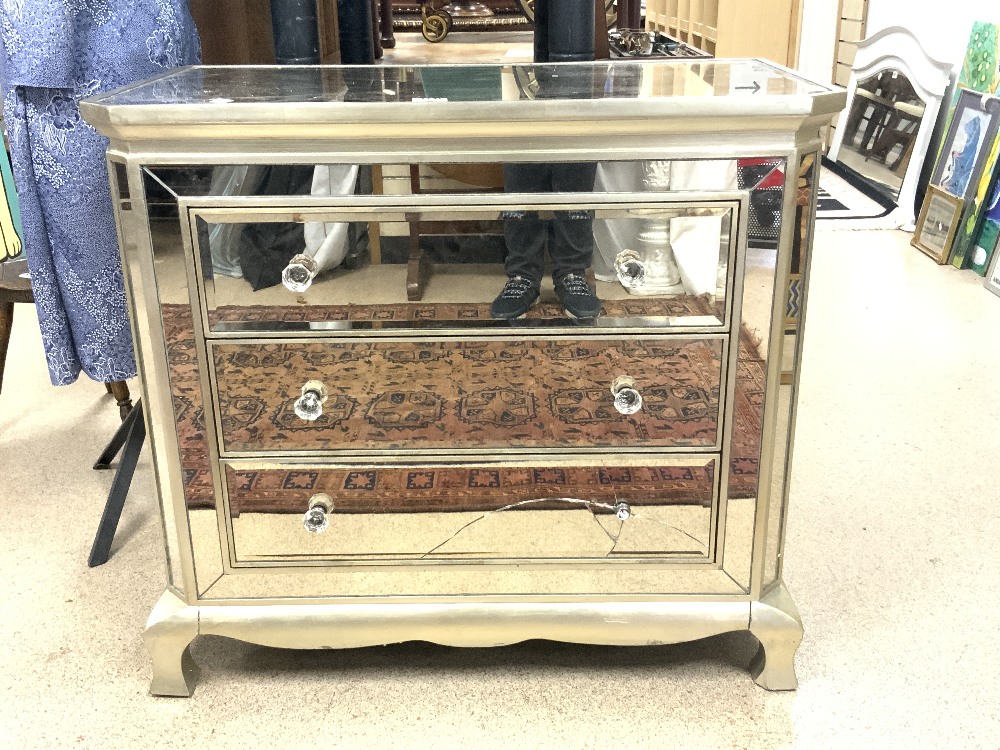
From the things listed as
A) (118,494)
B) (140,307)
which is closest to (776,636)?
(140,307)

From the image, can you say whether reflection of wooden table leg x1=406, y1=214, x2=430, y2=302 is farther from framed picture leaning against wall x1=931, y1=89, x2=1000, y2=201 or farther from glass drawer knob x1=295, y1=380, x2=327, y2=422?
framed picture leaning against wall x1=931, y1=89, x2=1000, y2=201

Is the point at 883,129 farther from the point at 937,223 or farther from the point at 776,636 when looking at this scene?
the point at 776,636

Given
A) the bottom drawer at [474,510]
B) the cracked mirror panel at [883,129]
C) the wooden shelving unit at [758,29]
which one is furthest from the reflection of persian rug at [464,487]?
the wooden shelving unit at [758,29]

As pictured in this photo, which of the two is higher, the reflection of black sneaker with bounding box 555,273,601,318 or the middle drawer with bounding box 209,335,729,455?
the reflection of black sneaker with bounding box 555,273,601,318

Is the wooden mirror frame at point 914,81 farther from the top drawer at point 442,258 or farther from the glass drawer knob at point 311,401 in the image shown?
the glass drawer knob at point 311,401

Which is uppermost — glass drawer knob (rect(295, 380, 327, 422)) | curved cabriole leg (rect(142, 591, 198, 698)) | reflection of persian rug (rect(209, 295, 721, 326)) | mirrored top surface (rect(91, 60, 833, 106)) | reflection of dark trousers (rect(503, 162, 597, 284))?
mirrored top surface (rect(91, 60, 833, 106))

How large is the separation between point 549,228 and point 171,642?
2.75 ft

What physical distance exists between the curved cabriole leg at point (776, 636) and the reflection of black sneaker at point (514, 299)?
0.57m

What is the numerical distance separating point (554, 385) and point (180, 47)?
3.01ft

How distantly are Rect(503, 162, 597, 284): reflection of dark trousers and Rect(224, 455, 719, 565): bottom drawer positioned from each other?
0.96ft

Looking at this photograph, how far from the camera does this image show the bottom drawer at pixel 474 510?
1345mm

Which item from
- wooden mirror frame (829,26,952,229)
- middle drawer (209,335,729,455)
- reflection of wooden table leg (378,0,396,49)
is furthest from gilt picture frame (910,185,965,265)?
middle drawer (209,335,729,455)

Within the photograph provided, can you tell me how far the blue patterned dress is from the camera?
1474mm

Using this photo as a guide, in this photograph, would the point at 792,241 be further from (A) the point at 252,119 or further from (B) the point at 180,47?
(B) the point at 180,47
